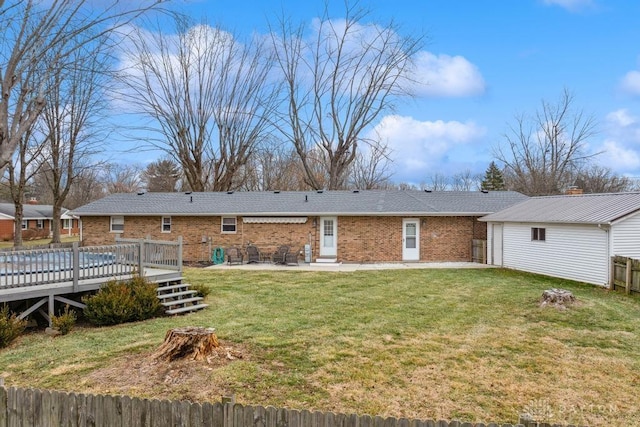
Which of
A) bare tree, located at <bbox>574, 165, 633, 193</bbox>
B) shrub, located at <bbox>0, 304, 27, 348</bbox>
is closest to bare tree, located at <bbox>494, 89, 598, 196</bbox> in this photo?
bare tree, located at <bbox>574, 165, 633, 193</bbox>

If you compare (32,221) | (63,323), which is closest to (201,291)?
(63,323)

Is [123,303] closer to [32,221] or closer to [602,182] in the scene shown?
[602,182]

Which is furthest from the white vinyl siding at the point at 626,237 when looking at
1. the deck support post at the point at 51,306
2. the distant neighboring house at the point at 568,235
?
the deck support post at the point at 51,306

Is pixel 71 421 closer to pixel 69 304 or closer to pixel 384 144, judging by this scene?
pixel 69 304

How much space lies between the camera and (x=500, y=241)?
61.4 feet

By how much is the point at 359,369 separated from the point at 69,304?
23.9 ft

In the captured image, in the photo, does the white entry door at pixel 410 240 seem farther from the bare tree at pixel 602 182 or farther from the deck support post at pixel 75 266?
the bare tree at pixel 602 182

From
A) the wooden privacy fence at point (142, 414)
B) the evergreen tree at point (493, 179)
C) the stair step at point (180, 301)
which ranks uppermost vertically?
the evergreen tree at point (493, 179)

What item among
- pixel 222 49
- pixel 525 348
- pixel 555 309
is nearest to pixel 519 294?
pixel 555 309

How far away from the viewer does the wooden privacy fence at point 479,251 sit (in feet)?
64.1

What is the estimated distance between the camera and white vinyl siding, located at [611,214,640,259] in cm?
A: 1312

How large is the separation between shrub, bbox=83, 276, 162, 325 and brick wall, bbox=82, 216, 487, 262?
10713 mm

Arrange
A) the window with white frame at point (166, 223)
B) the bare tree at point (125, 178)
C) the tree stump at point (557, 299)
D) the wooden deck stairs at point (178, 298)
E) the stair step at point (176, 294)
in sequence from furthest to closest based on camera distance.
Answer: the bare tree at point (125, 178) → the window with white frame at point (166, 223) → the stair step at point (176, 294) → the wooden deck stairs at point (178, 298) → the tree stump at point (557, 299)

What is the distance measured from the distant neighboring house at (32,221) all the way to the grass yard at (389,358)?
35.2 m
